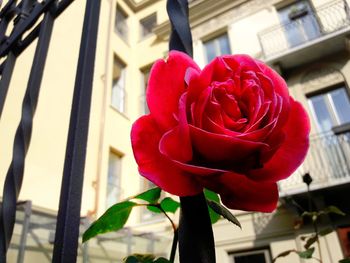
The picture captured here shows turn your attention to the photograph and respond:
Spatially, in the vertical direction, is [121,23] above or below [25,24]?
above

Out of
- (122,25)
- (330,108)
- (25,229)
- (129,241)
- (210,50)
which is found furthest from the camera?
(122,25)

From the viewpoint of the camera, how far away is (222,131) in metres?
0.38

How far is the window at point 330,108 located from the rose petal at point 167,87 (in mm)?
8144

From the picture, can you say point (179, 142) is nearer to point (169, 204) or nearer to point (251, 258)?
point (169, 204)

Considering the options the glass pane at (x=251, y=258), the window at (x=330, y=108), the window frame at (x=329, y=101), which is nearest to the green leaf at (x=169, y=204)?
the glass pane at (x=251, y=258)

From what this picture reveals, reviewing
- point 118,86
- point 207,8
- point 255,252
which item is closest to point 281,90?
point 255,252

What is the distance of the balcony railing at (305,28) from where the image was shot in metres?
8.57

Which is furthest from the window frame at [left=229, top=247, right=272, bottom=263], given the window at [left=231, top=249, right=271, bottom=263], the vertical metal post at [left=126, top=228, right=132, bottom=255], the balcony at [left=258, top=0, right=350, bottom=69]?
the balcony at [left=258, top=0, right=350, bottom=69]

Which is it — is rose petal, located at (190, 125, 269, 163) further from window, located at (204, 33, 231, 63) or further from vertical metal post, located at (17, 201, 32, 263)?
window, located at (204, 33, 231, 63)

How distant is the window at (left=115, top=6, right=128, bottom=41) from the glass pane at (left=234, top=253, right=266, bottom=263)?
8.66 m

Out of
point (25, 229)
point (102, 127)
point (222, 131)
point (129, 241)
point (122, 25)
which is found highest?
point (122, 25)

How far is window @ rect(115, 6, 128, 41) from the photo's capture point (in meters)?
12.2

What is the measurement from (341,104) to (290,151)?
28.0 ft

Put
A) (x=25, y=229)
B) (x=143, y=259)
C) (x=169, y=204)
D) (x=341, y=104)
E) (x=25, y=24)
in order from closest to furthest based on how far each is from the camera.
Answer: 1. (x=143, y=259)
2. (x=169, y=204)
3. (x=25, y=24)
4. (x=25, y=229)
5. (x=341, y=104)
